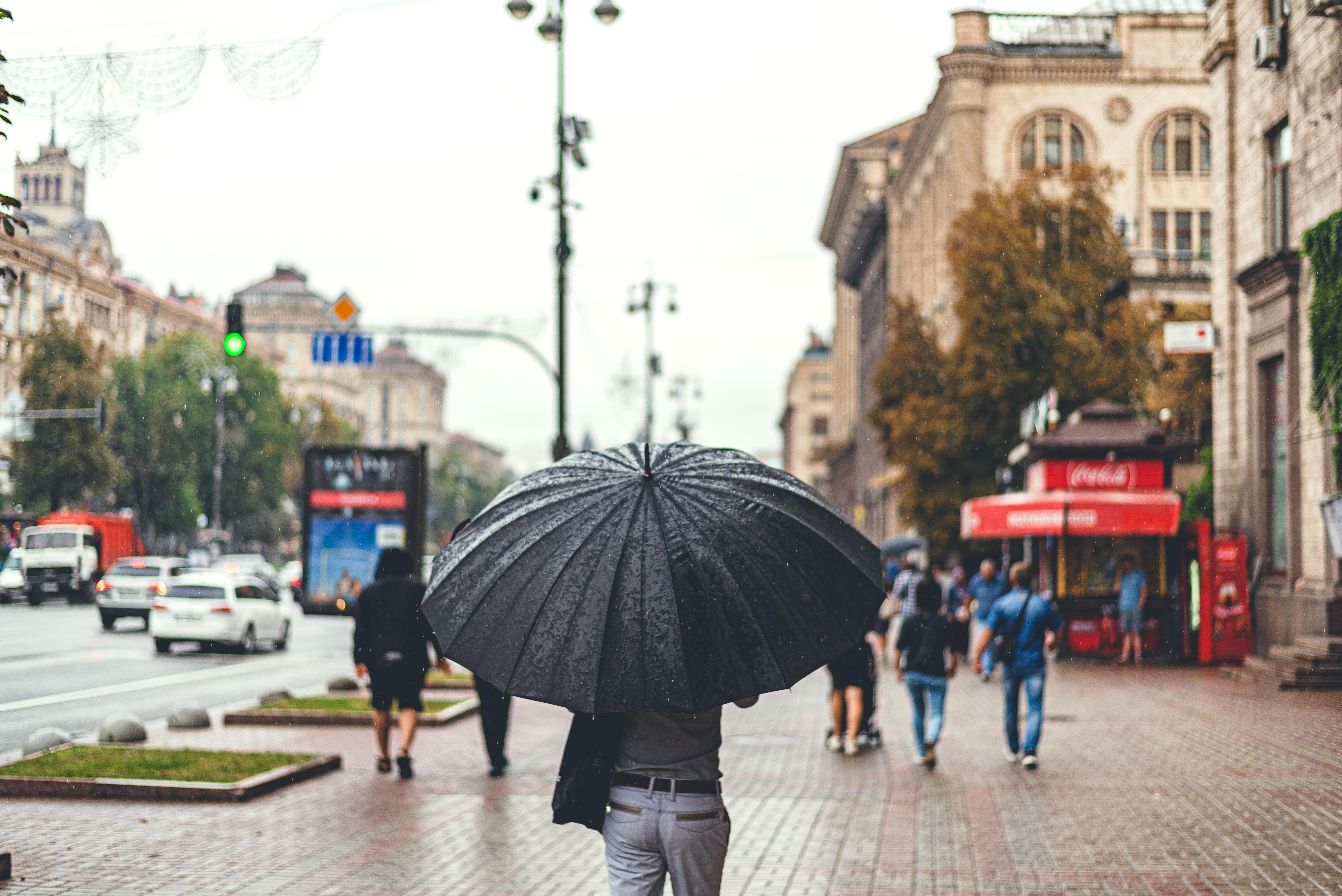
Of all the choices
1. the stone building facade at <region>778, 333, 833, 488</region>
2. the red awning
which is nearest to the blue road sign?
the red awning

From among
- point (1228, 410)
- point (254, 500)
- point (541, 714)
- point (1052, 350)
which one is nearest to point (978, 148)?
point (1052, 350)

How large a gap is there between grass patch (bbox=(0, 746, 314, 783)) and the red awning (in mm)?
15961

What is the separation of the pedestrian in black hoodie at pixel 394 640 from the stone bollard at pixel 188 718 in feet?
12.3

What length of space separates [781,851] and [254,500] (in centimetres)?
6945

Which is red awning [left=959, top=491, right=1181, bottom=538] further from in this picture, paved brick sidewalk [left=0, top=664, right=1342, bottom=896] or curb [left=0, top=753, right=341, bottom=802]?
curb [left=0, top=753, right=341, bottom=802]

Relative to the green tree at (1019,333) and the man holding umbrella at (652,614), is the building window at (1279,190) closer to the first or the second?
Answer: the green tree at (1019,333)

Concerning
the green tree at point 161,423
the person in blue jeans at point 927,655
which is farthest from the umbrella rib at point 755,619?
the green tree at point 161,423

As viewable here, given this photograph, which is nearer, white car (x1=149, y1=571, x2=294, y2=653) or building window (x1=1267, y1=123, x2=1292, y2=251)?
building window (x1=1267, y1=123, x2=1292, y2=251)

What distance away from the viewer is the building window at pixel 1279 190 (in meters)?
23.1

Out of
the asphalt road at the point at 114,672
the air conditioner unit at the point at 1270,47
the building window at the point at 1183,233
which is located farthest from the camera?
the building window at the point at 1183,233

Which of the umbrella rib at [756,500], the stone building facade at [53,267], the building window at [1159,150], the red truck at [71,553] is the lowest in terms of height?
the red truck at [71,553]

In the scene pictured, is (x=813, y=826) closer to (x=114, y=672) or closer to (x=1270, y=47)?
(x=114, y=672)

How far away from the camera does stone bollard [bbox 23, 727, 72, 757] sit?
39.7ft

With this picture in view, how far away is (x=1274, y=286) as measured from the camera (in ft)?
73.6
